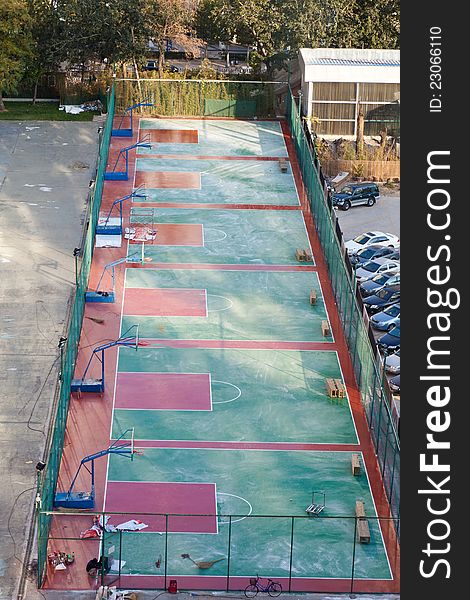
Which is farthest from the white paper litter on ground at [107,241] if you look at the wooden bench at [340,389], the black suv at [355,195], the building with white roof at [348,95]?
the building with white roof at [348,95]

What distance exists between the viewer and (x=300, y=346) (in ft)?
163

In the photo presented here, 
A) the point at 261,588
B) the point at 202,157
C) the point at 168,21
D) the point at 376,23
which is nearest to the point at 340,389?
the point at 261,588

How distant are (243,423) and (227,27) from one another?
135ft

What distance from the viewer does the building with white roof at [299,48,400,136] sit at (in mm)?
73500

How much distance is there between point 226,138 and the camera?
248 ft

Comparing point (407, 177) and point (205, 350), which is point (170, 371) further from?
point (407, 177)

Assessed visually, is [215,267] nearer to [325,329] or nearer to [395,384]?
[325,329]

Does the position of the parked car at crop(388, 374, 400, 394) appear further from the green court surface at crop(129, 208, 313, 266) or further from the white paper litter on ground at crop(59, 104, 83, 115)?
the white paper litter on ground at crop(59, 104, 83, 115)

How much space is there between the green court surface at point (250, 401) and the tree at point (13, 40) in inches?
1393

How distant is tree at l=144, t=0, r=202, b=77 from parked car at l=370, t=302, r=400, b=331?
1332 inches

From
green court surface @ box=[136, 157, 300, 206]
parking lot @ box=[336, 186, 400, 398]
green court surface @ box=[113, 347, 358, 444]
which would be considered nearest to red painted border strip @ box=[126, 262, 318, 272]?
parking lot @ box=[336, 186, 400, 398]

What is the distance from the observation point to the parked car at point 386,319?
167 feet

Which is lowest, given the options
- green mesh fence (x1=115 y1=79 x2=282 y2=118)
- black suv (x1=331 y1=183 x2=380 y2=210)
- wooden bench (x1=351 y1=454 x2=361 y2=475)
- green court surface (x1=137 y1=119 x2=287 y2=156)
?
wooden bench (x1=351 y1=454 x2=361 y2=475)

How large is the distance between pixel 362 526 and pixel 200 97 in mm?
45396
